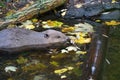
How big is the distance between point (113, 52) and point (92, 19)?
162 centimetres

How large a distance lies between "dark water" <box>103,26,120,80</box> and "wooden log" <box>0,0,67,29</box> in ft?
4.75

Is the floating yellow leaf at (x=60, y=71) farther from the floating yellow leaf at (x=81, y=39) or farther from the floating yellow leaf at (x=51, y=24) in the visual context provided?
the floating yellow leaf at (x=51, y=24)

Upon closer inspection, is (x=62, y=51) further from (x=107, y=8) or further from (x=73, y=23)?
(x=107, y=8)

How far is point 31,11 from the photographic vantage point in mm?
5535

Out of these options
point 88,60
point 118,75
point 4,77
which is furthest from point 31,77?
point 118,75

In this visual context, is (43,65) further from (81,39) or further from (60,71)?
(81,39)

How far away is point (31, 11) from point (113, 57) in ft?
7.12

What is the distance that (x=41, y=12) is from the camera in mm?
5727

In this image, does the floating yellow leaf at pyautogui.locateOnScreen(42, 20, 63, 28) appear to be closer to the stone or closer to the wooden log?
the wooden log

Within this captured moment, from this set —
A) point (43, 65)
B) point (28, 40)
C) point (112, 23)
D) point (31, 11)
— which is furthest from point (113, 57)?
point (31, 11)

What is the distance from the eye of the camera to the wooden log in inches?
209

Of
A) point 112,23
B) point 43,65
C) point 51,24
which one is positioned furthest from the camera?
point 51,24

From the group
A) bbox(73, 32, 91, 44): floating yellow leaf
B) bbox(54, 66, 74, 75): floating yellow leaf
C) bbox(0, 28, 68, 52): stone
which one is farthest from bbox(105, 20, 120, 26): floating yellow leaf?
bbox(54, 66, 74, 75): floating yellow leaf

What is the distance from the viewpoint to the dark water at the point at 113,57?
3396 millimetres
